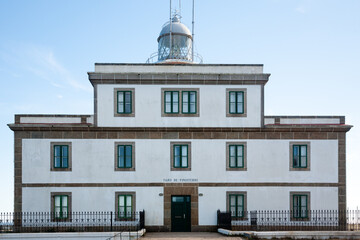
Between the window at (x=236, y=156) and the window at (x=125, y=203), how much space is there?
265 inches

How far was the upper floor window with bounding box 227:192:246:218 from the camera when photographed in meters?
21.8

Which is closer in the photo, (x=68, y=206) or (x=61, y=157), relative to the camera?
(x=68, y=206)

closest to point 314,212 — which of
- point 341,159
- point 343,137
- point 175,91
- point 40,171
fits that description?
point 341,159

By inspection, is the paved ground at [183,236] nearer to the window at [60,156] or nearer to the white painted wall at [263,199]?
the white painted wall at [263,199]

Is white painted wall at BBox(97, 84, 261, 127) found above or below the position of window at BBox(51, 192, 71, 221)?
above

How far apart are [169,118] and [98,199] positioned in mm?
7098

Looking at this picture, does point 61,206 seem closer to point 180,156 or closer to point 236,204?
point 180,156

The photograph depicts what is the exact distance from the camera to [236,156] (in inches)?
872

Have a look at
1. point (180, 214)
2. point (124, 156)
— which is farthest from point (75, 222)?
point (180, 214)

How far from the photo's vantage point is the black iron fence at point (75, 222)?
2098 cm

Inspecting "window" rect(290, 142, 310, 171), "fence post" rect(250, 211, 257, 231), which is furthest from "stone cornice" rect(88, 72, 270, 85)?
"fence post" rect(250, 211, 257, 231)

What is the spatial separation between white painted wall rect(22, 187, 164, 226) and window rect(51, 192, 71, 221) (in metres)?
0.26

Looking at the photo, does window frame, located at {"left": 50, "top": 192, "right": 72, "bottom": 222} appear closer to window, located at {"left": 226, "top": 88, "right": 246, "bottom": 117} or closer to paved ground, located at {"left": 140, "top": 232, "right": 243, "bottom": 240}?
paved ground, located at {"left": 140, "top": 232, "right": 243, "bottom": 240}

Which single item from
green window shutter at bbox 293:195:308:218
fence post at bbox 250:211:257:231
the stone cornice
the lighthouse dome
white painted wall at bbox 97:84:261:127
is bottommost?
fence post at bbox 250:211:257:231
